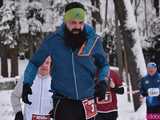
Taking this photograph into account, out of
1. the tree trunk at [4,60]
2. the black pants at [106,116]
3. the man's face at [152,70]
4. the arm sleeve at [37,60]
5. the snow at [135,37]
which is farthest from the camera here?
the tree trunk at [4,60]

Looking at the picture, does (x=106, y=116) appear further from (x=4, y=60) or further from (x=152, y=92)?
(x=4, y=60)

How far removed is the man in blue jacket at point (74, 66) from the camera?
555 cm

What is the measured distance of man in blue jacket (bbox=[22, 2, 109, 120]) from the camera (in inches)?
219

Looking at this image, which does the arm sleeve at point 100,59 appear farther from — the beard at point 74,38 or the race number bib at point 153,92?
the race number bib at point 153,92

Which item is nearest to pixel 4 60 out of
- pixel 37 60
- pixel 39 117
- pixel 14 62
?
pixel 14 62

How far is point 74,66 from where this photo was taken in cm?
555

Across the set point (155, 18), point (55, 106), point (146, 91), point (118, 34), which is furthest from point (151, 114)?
point (155, 18)

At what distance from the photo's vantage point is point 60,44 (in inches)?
221

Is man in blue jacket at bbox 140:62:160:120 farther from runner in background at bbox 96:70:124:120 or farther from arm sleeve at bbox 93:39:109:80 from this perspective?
arm sleeve at bbox 93:39:109:80

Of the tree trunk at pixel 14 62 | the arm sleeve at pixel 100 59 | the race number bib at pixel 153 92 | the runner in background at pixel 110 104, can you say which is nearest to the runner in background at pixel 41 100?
the arm sleeve at pixel 100 59

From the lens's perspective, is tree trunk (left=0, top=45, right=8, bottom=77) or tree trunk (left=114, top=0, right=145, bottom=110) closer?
tree trunk (left=114, top=0, right=145, bottom=110)

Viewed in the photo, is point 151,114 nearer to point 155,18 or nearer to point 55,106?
point 55,106

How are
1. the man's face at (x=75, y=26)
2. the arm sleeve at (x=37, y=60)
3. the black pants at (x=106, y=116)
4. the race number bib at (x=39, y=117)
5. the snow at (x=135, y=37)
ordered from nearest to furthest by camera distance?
the man's face at (x=75, y=26), the arm sleeve at (x=37, y=60), the race number bib at (x=39, y=117), the black pants at (x=106, y=116), the snow at (x=135, y=37)

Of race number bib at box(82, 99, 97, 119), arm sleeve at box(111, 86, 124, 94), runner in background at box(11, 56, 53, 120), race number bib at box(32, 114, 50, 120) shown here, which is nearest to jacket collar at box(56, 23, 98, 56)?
race number bib at box(82, 99, 97, 119)
